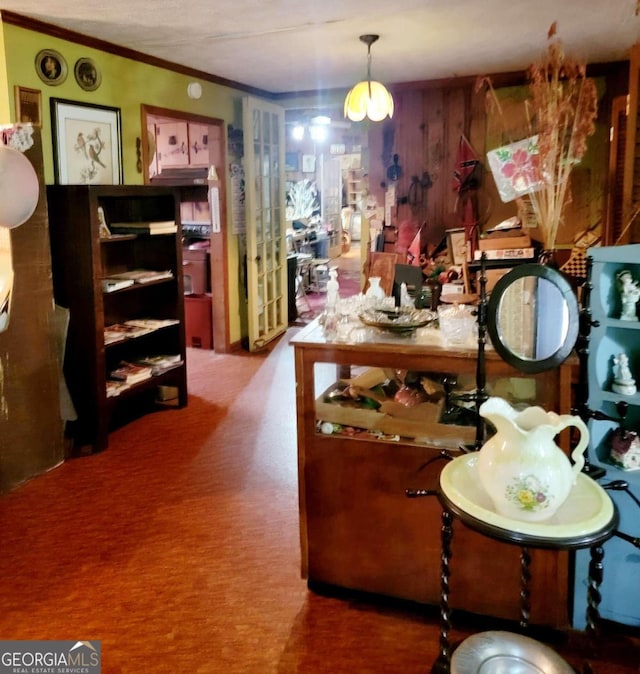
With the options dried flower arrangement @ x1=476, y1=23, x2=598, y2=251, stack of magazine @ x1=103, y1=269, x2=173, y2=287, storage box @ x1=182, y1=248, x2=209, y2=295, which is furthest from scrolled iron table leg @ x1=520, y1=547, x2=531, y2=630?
storage box @ x1=182, y1=248, x2=209, y2=295

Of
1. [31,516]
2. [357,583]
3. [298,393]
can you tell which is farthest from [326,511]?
[31,516]

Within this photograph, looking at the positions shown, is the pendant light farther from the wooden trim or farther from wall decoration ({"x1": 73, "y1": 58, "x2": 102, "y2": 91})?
wall decoration ({"x1": 73, "y1": 58, "x2": 102, "y2": 91})

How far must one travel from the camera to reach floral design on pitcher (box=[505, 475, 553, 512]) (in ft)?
4.50

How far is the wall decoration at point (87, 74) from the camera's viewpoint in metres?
3.72

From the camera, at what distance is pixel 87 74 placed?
379 centimetres

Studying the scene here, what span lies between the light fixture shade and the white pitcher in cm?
284

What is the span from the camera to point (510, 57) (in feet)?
15.0

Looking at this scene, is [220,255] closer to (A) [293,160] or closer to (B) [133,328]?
(B) [133,328]

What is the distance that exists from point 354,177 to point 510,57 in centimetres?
861

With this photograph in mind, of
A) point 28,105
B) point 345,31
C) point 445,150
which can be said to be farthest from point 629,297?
point 445,150

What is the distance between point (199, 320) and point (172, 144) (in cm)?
159

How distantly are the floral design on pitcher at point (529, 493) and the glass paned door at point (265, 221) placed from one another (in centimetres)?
443

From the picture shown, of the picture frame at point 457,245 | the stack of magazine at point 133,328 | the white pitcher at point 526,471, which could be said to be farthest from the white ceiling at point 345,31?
the white pitcher at point 526,471

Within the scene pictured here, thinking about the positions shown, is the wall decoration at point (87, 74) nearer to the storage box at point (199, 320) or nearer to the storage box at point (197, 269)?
the storage box at point (197, 269)
